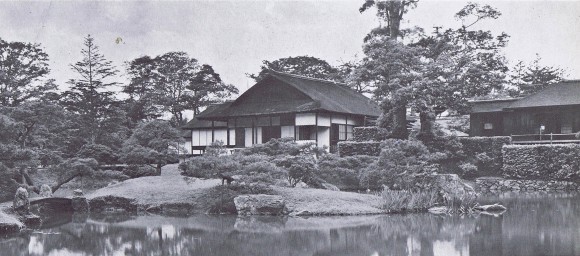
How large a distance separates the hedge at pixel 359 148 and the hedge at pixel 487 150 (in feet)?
13.0

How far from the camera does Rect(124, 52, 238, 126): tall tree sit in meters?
45.6

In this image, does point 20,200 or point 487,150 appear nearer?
point 20,200

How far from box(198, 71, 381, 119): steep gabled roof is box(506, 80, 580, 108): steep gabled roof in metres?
8.04

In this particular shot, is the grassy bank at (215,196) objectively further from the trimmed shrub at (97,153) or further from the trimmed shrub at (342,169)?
the trimmed shrub at (97,153)

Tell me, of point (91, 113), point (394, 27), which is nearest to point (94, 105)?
point (91, 113)

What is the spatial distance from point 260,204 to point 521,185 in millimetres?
13665

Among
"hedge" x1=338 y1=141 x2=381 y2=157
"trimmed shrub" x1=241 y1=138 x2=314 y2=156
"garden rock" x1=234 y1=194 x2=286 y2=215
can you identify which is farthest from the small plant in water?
"hedge" x1=338 y1=141 x2=381 y2=157

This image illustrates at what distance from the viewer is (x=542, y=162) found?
79.4 ft

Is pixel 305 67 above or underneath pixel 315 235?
above

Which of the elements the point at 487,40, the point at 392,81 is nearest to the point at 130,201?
the point at 392,81

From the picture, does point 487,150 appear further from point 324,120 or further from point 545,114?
point 324,120

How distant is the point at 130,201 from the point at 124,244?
7290 millimetres

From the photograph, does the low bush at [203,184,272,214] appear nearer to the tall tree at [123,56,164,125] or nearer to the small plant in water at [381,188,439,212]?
the small plant in water at [381,188,439,212]

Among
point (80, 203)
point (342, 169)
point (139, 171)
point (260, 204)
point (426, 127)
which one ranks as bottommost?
point (80, 203)
